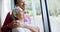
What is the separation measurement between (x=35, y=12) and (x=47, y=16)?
0.82 ft

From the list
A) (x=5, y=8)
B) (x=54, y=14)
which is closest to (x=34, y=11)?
(x=54, y=14)

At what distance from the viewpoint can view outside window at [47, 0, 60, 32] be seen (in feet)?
4.65

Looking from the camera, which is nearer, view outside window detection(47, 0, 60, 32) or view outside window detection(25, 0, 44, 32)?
view outside window detection(47, 0, 60, 32)

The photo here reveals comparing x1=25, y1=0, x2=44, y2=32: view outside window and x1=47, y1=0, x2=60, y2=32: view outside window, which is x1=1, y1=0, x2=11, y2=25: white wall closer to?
x1=25, y1=0, x2=44, y2=32: view outside window

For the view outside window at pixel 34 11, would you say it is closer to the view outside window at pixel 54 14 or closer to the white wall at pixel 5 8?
the view outside window at pixel 54 14

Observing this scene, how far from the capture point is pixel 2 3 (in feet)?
5.27

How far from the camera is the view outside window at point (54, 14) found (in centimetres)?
142

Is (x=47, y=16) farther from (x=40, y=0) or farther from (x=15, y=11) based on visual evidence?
(x=15, y=11)

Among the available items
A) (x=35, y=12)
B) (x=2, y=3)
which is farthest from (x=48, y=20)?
(x=2, y=3)

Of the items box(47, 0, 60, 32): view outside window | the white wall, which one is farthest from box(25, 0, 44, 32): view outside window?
the white wall

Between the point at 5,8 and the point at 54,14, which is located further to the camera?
the point at 5,8

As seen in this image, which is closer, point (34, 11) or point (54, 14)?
point (54, 14)

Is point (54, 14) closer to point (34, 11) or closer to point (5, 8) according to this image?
point (34, 11)

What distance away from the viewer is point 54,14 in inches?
57.6
